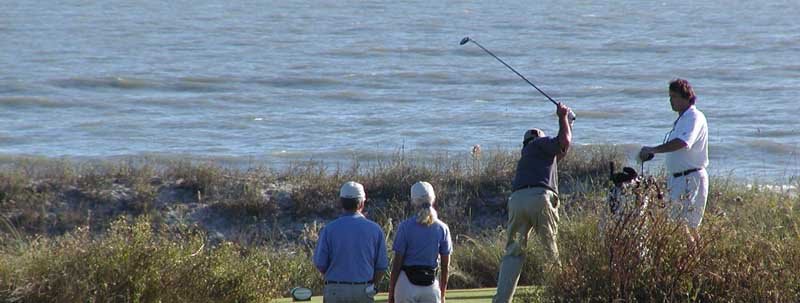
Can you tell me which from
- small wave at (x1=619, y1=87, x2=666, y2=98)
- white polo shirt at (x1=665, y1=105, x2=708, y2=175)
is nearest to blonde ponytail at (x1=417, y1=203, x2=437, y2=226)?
white polo shirt at (x1=665, y1=105, x2=708, y2=175)

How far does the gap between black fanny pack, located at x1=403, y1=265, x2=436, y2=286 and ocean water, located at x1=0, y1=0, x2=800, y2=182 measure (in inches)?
510

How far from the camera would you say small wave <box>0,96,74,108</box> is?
34281 millimetres

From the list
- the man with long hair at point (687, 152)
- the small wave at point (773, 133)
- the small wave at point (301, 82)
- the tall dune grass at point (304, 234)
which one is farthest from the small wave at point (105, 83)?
the man with long hair at point (687, 152)

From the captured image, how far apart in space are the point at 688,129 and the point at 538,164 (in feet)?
3.74

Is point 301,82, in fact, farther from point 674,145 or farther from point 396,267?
point 396,267

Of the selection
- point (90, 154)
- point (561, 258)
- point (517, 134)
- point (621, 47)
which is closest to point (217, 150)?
point (90, 154)

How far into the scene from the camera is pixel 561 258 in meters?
10.0

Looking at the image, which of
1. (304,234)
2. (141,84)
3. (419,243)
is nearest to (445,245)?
(419,243)

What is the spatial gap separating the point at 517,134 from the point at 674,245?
760 inches

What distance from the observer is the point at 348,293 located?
9.04 meters

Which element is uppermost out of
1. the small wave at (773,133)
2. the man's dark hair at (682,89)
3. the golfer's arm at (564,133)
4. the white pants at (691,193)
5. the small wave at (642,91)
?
the man's dark hair at (682,89)

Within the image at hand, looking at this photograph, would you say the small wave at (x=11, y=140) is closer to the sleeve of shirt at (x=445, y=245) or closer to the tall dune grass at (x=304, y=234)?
the tall dune grass at (x=304, y=234)

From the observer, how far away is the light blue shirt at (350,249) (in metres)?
8.93

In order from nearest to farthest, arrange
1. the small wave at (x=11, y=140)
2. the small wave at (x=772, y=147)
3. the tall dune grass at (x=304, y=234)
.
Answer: the tall dune grass at (x=304, y=234) → the small wave at (x=772, y=147) → the small wave at (x=11, y=140)
